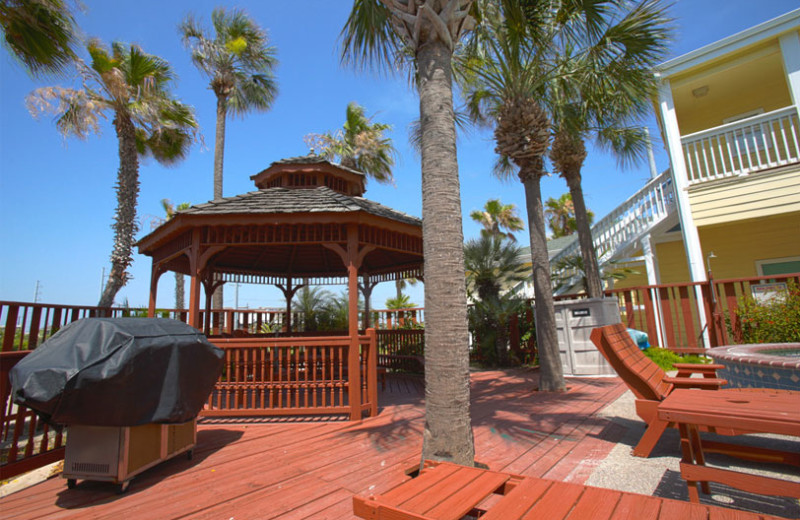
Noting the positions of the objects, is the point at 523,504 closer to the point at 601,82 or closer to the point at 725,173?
the point at 601,82

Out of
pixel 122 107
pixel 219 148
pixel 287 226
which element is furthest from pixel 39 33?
pixel 219 148

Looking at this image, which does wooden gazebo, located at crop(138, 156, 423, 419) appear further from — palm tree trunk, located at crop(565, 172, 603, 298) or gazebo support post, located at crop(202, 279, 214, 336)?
palm tree trunk, located at crop(565, 172, 603, 298)

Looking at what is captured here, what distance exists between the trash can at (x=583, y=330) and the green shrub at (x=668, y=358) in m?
1.03

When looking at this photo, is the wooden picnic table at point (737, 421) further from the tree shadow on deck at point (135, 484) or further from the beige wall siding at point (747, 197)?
the beige wall siding at point (747, 197)

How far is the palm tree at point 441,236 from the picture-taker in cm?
306

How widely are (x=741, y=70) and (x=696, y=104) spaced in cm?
158

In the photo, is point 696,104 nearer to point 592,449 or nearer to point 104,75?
point 592,449

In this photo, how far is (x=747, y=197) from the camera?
9758 mm

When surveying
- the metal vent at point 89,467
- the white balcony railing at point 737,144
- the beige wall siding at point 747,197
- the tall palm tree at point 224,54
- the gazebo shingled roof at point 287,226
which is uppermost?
the tall palm tree at point 224,54

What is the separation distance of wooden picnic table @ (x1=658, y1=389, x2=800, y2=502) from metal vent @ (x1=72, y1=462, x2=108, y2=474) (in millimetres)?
4404

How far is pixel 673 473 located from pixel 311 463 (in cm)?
327

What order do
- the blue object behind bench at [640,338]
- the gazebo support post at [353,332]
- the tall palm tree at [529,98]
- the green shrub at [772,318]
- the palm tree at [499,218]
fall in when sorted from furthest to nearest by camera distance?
the palm tree at [499,218] < the blue object behind bench at [640,338] < the green shrub at [772,318] < the tall palm tree at [529,98] < the gazebo support post at [353,332]

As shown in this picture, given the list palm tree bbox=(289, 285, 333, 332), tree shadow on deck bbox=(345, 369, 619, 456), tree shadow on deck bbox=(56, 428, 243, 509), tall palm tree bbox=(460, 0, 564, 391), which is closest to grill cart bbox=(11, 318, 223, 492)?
tree shadow on deck bbox=(56, 428, 243, 509)

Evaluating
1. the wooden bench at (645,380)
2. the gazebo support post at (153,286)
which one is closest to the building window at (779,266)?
the wooden bench at (645,380)
